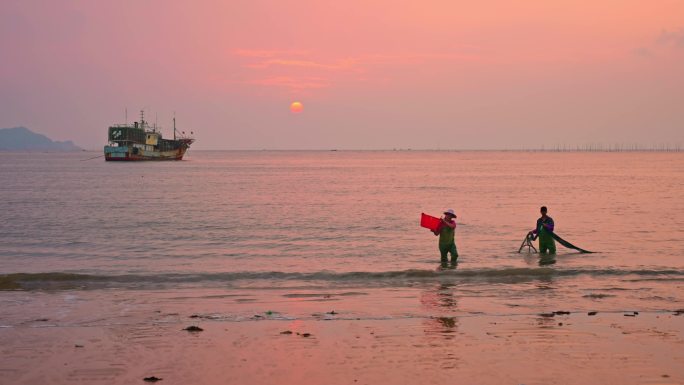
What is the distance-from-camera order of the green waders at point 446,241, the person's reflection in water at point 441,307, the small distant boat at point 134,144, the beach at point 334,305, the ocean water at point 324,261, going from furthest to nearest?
the small distant boat at point 134,144 < the green waders at point 446,241 < the ocean water at point 324,261 < the person's reflection in water at point 441,307 < the beach at point 334,305

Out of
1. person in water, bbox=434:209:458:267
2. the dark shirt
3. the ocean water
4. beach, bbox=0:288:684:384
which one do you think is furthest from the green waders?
beach, bbox=0:288:684:384

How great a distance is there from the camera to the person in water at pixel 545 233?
20.9 meters

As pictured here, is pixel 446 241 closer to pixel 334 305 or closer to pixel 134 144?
pixel 334 305

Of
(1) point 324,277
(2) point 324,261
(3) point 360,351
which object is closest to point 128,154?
(2) point 324,261

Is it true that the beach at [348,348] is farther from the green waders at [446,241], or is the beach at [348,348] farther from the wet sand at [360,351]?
the green waders at [446,241]

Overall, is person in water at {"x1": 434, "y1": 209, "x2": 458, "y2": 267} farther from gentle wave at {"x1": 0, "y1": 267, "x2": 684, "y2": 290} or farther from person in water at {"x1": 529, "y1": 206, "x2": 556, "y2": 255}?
person in water at {"x1": 529, "y1": 206, "x2": 556, "y2": 255}

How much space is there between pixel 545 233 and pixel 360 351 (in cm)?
1265

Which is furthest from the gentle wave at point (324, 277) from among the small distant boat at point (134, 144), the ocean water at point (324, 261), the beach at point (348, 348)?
the small distant boat at point (134, 144)

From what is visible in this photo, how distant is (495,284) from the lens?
1720 centimetres

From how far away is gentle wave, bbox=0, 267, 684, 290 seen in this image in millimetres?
17984

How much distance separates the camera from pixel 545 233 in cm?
2128

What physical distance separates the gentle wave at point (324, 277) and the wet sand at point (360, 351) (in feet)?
17.6

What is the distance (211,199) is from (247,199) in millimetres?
2844

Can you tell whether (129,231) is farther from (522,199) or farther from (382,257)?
(522,199)
